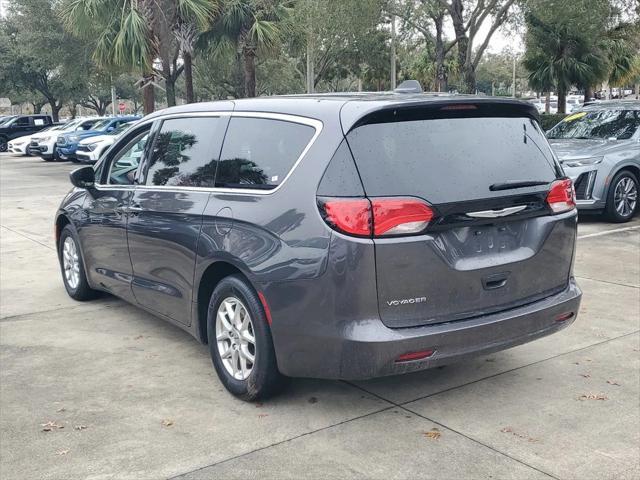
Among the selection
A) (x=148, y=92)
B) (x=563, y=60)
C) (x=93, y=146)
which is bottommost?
(x=93, y=146)

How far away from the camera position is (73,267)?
6.66 m

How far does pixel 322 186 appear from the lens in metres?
3.73

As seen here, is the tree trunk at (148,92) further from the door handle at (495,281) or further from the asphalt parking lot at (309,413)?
the door handle at (495,281)

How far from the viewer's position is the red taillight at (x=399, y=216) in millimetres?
3596

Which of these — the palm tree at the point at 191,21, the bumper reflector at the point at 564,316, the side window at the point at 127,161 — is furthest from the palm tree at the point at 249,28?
A: the bumper reflector at the point at 564,316

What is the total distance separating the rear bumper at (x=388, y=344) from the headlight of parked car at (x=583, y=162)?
6.82 metres

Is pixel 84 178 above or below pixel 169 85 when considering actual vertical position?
below

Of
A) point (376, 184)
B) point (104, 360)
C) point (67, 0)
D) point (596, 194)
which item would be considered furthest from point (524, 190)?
point (67, 0)

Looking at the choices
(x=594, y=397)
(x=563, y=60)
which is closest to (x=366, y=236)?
(x=594, y=397)

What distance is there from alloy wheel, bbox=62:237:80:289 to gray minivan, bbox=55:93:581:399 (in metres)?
2.12

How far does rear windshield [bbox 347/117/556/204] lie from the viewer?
3.69 meters

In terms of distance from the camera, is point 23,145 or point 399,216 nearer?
point 399,216

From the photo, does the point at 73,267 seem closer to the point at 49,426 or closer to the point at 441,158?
the point at 49,426

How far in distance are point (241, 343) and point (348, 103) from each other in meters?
1.51
